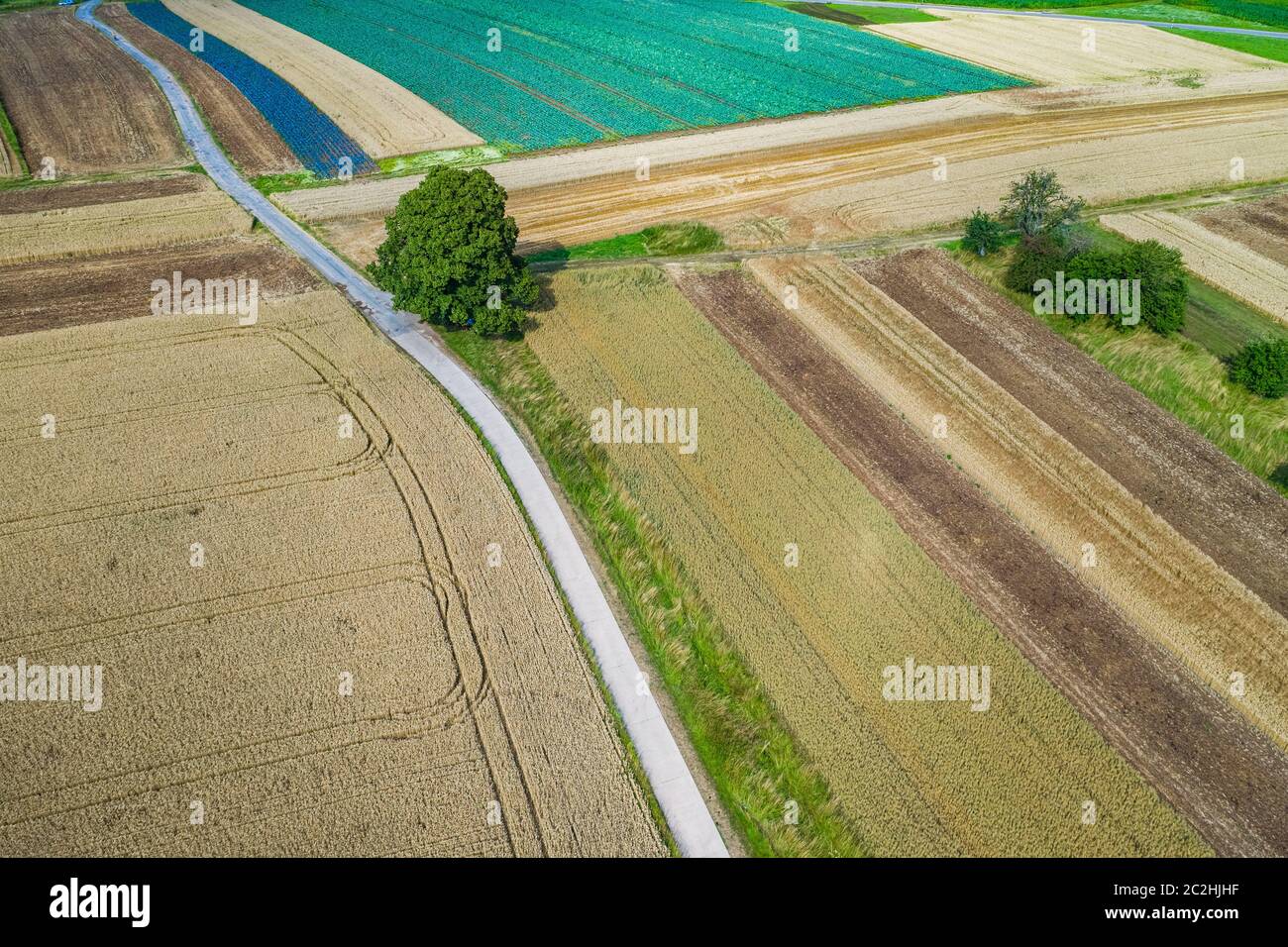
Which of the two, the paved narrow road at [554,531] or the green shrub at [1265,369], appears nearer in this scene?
the paved narrow road at [554,531]

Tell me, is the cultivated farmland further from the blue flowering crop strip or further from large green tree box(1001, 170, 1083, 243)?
large green tree box(1001, 170, 1083, 243)

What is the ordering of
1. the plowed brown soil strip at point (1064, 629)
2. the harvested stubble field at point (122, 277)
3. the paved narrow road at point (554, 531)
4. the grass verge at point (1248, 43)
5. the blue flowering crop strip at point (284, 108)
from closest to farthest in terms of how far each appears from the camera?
the plowed brown soil strip at point (1064, 629) < the paved narrow road at point (554, 531) < the harvested stubble field at point (122, 277) < the blue flowering crop strip at point (284, 108) < the grass verge at point (1248, 43)

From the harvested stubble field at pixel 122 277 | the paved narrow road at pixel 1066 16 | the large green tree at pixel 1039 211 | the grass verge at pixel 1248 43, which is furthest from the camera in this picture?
the paved narrow road at pixel 1066 16

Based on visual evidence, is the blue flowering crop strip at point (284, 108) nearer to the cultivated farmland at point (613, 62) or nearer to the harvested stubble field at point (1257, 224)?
the cultivated farmland at point (613, 62)

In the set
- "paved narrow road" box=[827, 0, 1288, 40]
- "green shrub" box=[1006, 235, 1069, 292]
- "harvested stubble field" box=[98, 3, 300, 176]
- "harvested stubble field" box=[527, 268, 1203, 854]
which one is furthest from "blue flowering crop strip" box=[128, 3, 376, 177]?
"paved narrow road" box=[827, 0, 1288, 40]

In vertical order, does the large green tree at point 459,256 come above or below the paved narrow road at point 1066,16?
below

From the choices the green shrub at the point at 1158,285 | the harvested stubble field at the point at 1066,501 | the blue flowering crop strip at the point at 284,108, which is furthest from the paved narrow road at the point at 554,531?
the green shrub at the point at 1158,285

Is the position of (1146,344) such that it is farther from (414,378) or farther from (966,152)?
(414,378)
